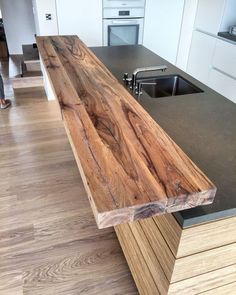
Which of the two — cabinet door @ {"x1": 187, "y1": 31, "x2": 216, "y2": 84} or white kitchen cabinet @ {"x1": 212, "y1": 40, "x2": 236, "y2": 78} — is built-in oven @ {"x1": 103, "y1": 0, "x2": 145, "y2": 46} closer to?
cabinet door @ {"x1": 187, "y1": 31, "x2": 216, "y2": 84}

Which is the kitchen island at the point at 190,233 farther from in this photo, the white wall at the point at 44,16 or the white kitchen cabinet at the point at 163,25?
the white kitchen cabinet at the point at 163,25

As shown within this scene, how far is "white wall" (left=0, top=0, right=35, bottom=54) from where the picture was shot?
5031 millimetres

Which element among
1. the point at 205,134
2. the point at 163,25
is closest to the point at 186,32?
the point at 163,25

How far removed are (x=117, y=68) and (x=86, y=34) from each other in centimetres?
163

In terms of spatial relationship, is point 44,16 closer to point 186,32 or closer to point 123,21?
point 123,21

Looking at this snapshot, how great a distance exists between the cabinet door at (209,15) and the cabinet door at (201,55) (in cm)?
9

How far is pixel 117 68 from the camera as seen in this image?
2.04 meters

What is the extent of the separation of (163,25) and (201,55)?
65cm

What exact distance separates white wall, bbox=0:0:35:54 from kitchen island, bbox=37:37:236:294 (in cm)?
455

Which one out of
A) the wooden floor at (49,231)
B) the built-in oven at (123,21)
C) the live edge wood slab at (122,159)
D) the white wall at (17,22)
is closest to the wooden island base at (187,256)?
the live edge wood slab at (122,159)

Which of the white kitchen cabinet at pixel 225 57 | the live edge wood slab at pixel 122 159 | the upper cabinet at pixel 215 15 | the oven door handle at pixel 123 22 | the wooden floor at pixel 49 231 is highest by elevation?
the upper cabinet at pixel 215 15

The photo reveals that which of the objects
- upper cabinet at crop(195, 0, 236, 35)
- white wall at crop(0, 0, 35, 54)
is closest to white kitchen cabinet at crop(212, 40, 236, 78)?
upper cabinet at crop(195, 0, 236, 35)

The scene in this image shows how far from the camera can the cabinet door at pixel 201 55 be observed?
356cm

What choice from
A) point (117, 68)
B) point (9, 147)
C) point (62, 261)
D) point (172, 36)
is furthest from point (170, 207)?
point (172, 36)
